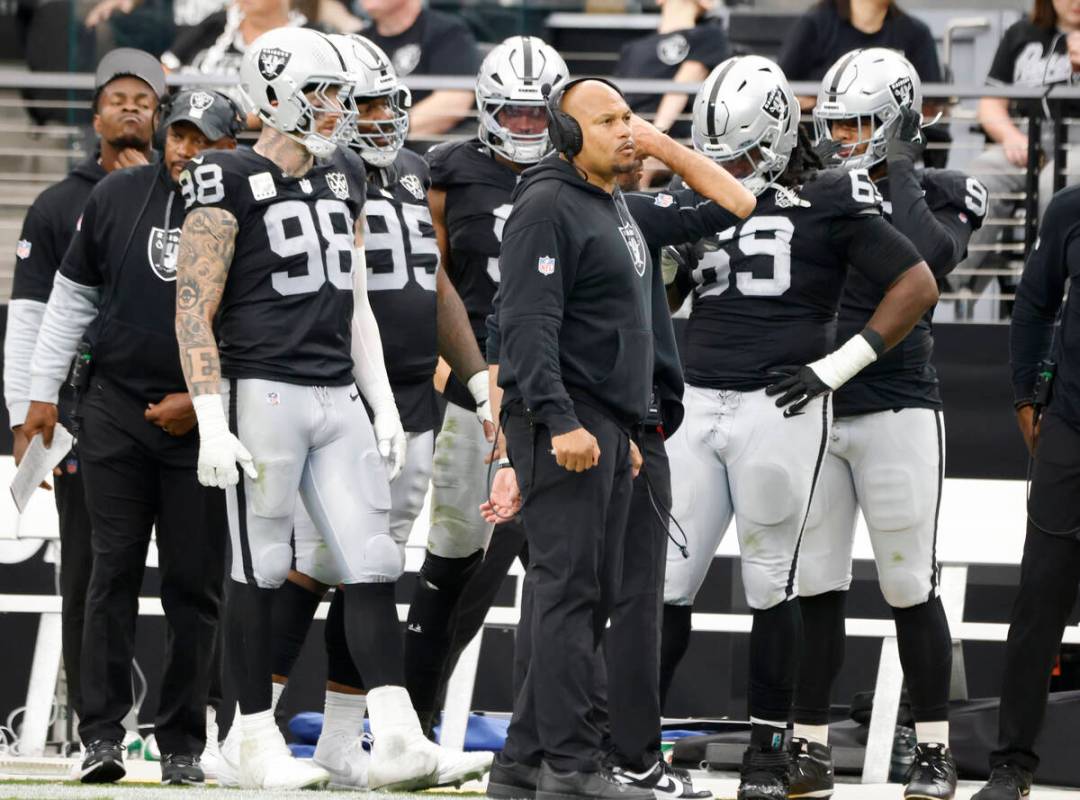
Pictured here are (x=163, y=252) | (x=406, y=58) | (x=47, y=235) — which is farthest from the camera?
(x=406, y=58)

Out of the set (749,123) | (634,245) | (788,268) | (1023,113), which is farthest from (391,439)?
(1023,113)

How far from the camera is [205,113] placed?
5.66 m

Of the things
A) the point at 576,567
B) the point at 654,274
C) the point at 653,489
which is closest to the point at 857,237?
the point at 654,274

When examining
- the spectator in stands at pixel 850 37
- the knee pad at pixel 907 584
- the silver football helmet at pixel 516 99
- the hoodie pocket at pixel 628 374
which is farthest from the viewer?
the spectator in stands at pixel 850 37

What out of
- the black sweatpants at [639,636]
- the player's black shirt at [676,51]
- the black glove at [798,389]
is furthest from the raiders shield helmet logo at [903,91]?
the player's black shirt at [676,51]

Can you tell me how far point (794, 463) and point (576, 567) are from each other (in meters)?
0.88

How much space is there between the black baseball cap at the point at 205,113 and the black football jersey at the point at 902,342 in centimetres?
182

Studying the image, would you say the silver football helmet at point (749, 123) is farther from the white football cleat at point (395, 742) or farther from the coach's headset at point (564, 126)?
the white football cleat at point (395, 742)

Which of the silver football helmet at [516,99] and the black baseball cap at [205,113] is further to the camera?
the silver football helmet at [516,99]

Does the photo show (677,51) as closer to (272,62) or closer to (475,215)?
(475,215)

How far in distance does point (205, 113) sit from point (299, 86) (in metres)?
0.81

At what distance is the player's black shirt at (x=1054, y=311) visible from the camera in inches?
205

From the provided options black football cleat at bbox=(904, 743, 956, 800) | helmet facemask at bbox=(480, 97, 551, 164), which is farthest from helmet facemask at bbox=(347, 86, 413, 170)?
black football cleat at bbox=(904, 743, 956, 800)

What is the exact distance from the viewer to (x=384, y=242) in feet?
18.2
